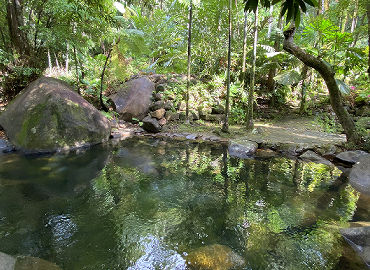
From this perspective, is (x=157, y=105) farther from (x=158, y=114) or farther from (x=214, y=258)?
(x=214, y=258)

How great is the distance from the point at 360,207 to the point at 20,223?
5736mm

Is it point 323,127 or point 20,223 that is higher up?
point 323,127

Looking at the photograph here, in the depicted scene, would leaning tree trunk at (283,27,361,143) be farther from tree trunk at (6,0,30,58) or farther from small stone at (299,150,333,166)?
tree trunk at (6,0,30,58)

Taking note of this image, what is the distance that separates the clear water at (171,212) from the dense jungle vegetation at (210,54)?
295cm

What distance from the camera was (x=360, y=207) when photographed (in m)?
4.31

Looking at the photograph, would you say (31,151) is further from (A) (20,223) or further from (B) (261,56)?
(B) (261,56)

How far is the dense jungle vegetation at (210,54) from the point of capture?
7.93m

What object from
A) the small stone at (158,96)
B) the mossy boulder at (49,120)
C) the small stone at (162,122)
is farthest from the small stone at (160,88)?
the mossy boulder at (49,120)

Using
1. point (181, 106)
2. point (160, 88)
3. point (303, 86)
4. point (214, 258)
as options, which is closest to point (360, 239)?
point (214, 258)

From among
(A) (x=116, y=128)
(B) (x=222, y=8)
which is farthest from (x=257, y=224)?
(B) (x=222, y=8)

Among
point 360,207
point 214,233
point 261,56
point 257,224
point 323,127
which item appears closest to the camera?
point 214,233

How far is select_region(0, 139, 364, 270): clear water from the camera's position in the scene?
302 centimetres

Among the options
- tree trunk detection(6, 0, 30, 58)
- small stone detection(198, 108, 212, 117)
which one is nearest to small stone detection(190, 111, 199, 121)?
small stone detection(198, 108, 212, 117)

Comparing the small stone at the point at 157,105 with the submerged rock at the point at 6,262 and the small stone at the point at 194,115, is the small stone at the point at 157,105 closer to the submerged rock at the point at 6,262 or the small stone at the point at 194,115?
the small stone at the point at 194,115
